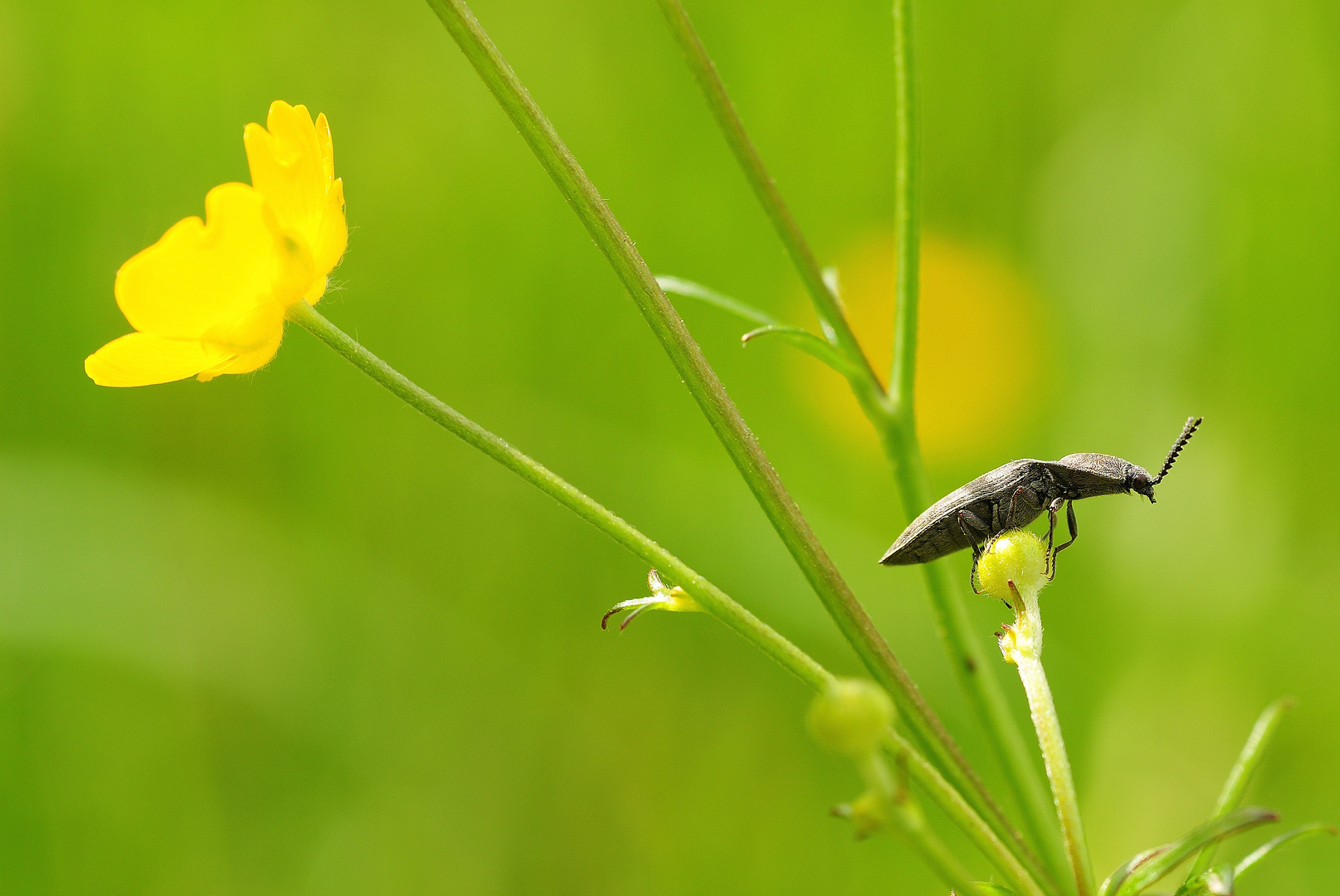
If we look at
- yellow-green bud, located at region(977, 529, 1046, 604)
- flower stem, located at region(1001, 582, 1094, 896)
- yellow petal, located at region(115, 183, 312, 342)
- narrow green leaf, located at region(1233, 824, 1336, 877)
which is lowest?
narrow green leaf, located at region(1233, 824, 1336, 877)

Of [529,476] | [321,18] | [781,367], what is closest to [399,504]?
[781,367]

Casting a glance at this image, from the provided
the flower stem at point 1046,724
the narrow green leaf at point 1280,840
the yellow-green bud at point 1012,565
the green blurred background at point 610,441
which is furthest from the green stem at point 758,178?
the green blurred background at point 610,441

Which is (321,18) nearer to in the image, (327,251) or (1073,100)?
(1073,100)

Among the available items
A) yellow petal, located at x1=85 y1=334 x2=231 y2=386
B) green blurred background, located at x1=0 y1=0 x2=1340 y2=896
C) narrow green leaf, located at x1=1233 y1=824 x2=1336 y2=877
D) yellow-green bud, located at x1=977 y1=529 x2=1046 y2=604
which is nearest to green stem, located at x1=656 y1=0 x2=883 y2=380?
yellow-green bud, located at x1=977 y1=529 x2=1046 y2=604

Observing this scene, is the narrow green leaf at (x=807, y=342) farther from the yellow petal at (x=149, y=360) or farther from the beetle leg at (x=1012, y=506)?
the yellow petal at (x=149, y=360)

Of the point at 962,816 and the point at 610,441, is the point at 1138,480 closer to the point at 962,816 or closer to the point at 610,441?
the point at 962,816

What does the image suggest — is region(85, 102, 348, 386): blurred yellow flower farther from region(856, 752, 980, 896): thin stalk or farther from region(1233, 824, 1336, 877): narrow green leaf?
region(1233, 824, 1336, 877): narrow green leaf
